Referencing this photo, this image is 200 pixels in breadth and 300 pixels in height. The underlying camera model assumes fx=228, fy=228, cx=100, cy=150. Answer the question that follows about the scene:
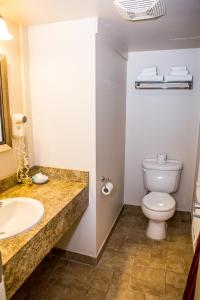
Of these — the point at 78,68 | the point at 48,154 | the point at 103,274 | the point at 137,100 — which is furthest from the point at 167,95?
the point at 103,274

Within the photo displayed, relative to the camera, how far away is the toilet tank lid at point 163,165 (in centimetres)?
262

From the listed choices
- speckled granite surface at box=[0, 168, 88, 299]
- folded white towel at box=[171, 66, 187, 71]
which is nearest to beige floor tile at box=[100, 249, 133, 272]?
speckled granite surface at box=[0, 168, 88, 299]

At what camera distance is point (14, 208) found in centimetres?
157

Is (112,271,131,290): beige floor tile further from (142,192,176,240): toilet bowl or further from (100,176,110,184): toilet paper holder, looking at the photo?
(100,176,110,184): toilet paper holder

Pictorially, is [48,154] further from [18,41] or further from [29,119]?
[18,41]

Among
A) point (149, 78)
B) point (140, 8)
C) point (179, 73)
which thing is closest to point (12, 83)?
point (140, 8)

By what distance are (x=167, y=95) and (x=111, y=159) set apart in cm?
106

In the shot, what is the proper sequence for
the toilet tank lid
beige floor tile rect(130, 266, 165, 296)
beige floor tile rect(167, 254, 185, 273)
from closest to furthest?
1. beige floor tile rect(130, 266, 165, 296)
2. beige floor tile rect(167, 254, 185, 273)
3. the toilet tank lid

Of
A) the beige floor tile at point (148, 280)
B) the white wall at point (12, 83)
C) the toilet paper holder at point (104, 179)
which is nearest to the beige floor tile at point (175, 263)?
the beige floor tile at point (148, 280)

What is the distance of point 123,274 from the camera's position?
1.99 meters

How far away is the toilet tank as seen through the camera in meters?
2.63

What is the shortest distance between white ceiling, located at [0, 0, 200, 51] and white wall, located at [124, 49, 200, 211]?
40 cm

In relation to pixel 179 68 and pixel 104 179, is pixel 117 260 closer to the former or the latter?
pixel 104 179

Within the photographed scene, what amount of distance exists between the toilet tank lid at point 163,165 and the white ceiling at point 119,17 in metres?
1.32
